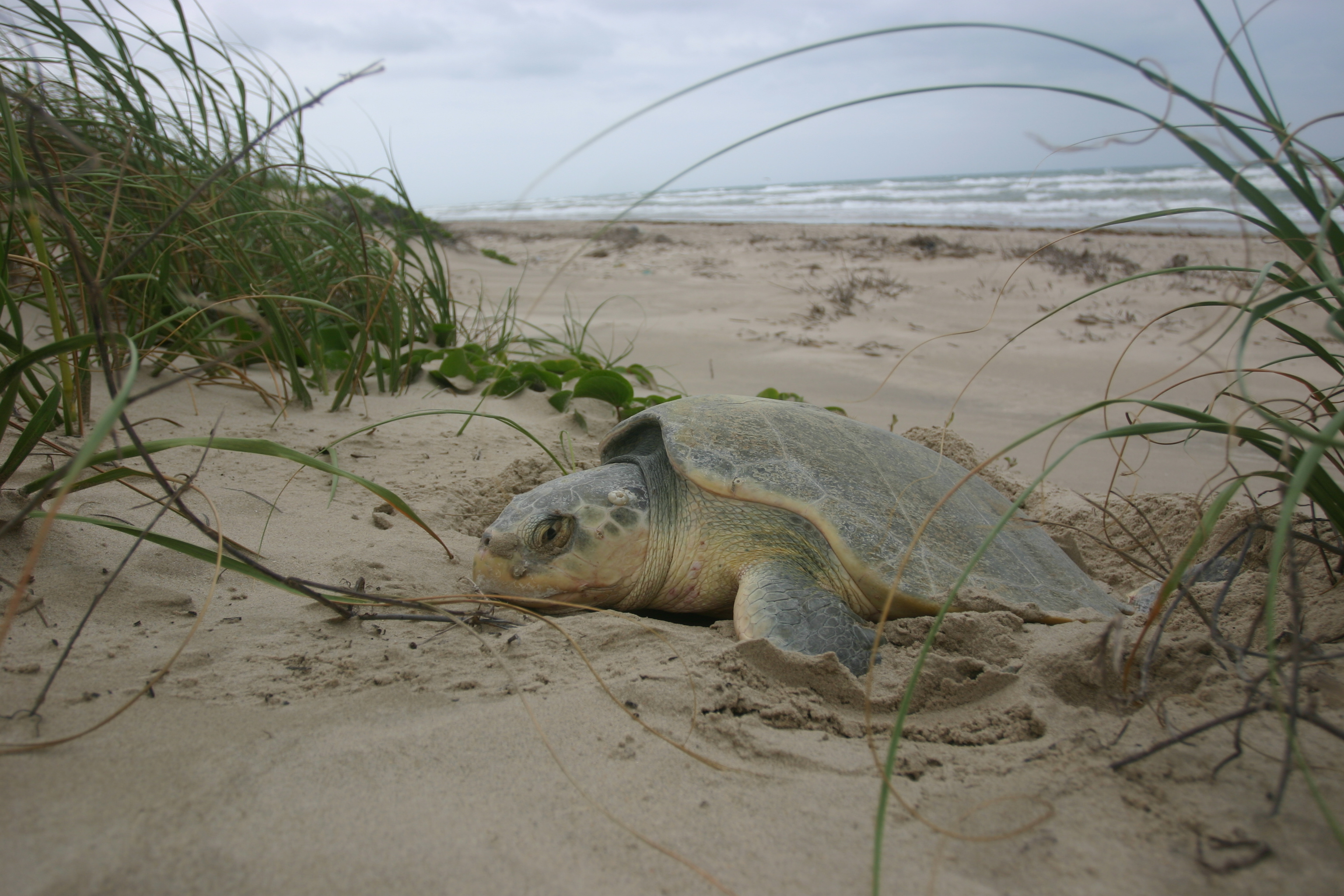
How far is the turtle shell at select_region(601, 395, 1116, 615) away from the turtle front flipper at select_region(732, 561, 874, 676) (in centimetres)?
13

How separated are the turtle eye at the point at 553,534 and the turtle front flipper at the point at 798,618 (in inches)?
17.3

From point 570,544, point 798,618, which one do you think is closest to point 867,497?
point 798,618

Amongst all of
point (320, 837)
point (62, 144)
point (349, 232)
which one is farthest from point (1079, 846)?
point (62, 144)

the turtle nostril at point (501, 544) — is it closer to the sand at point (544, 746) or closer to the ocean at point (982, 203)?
the sand at point (544, 746)

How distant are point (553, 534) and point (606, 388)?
1294 mm

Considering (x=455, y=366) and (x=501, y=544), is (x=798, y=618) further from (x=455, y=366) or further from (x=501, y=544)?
(x=455, y=366)

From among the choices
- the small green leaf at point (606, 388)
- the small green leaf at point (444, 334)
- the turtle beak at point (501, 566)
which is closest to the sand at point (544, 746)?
the turtle beak at point (501, 566)

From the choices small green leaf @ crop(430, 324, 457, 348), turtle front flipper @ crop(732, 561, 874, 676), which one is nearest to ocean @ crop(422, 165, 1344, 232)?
small green leaf @ crop(430, 324, 457, 348)

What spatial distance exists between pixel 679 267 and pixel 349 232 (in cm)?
640

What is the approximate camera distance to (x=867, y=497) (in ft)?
5.83

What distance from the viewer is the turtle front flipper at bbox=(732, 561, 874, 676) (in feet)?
4.69

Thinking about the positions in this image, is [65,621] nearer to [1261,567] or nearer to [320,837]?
[320,837]

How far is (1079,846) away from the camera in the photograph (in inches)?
31.8

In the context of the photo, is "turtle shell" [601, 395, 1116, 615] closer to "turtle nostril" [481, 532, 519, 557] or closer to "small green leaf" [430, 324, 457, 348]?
"turtle nostril" [481, 532, 519, 557]
